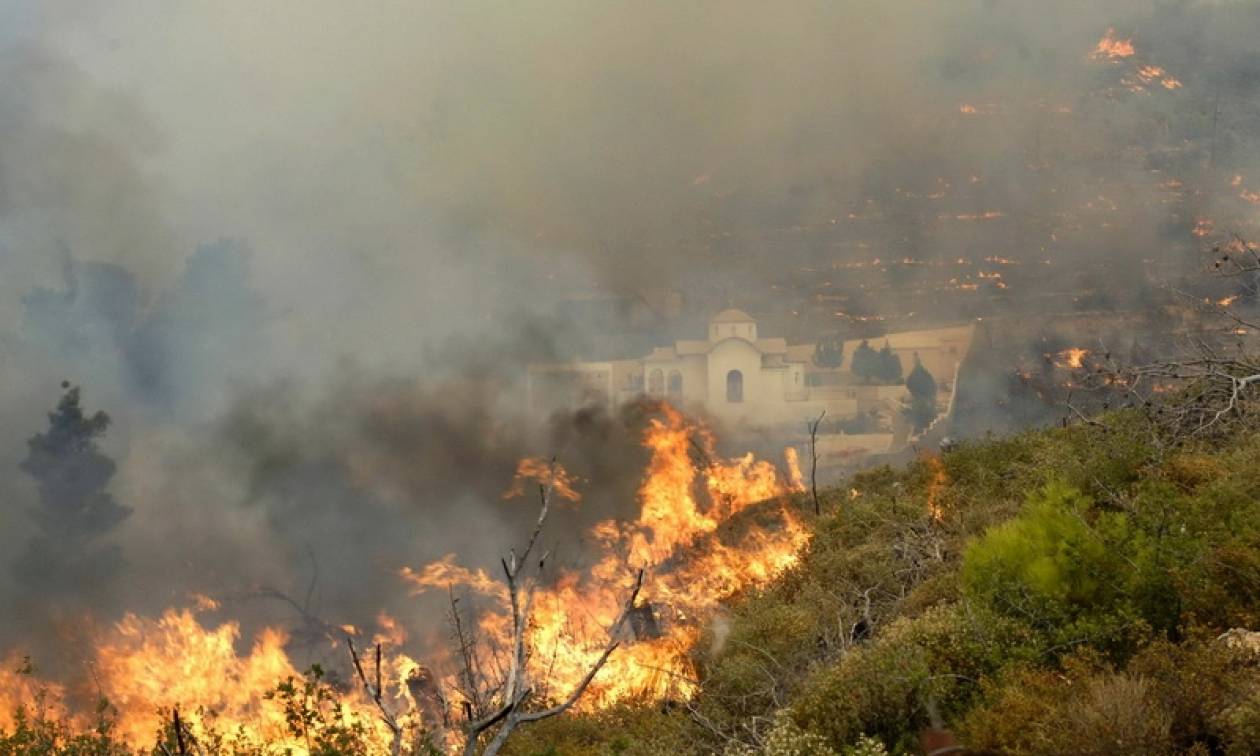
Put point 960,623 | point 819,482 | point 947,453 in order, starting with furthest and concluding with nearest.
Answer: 1. point 819,482
2. point 947,453
3. point 960,623

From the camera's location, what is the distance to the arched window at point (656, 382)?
61.6 m

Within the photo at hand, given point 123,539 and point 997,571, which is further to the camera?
point 123,539

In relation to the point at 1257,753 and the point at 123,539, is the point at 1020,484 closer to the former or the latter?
the point at 1257,753

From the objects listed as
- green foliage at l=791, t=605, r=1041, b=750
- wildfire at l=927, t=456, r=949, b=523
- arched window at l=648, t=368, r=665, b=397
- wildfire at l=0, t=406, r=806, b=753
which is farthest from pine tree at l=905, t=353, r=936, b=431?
green foliage at l=791, t=605, r=1041, b=750

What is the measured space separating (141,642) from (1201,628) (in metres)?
34.6

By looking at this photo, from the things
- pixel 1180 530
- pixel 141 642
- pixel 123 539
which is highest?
pixel 1180 530

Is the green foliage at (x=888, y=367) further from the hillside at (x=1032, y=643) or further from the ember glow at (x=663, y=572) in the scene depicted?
the hillside at (x=1032, y=643)

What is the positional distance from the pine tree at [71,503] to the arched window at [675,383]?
109 ft

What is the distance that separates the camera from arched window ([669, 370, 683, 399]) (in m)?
62.0

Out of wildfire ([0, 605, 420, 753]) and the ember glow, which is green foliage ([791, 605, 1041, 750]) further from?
wildfire ([0, 605, 420, 753])

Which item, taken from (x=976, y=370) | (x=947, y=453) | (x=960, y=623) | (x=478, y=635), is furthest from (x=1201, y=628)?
(x=976, y=370)

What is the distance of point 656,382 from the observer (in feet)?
206

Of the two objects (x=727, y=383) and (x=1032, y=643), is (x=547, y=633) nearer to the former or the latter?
(x=1032, y=643)

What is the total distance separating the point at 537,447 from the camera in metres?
48.6
